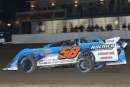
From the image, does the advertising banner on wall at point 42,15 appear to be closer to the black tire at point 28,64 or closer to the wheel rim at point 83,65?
the black tire at point 28,64

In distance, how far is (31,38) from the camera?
39.2 metres

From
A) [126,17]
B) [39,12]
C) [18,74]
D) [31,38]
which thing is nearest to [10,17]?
[39,12]

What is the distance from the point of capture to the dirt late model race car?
1227cm

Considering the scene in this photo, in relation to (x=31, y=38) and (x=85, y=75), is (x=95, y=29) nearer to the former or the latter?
(x=31, y=38)

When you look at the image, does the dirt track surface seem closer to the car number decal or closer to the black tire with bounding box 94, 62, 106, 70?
the black tire with bounding box 94, 62, 106, 70

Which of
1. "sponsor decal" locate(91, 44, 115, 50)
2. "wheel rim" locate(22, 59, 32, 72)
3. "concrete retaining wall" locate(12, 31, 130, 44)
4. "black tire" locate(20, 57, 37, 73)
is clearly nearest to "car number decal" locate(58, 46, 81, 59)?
"sponsor decal" locate(91, 44, 115, 50)

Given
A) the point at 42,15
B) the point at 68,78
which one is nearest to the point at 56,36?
the point at 42,15

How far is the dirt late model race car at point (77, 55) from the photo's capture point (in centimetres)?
1227

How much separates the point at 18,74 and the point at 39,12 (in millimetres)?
32368

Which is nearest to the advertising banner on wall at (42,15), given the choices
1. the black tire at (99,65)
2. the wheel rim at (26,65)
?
the black tire at (99,65)

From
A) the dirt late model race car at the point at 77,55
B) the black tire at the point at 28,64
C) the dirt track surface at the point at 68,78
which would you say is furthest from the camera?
the black tire at the point at 28,64

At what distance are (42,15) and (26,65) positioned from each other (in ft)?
105

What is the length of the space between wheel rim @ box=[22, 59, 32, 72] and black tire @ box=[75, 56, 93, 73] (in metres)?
1.82

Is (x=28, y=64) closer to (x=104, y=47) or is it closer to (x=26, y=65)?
(x=26, y=65)
